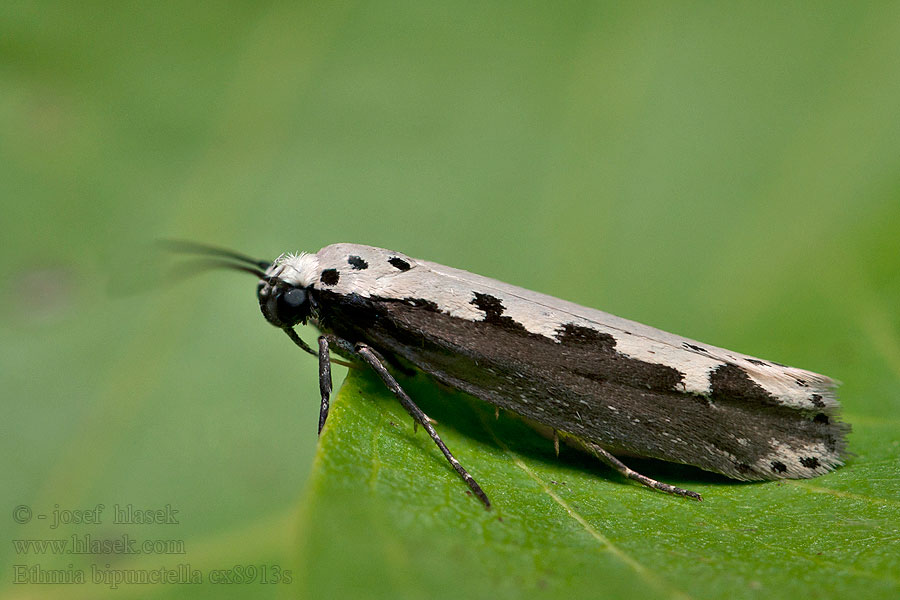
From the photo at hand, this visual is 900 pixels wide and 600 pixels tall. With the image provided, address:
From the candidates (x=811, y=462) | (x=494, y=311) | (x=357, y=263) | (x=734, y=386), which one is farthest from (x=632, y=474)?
(x=357, y=263)

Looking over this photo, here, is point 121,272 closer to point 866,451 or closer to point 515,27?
point 515,27

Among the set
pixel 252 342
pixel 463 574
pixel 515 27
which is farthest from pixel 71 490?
pixel 515 27

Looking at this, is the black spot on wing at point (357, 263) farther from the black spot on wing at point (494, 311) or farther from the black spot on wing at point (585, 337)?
the black spot on wing at point (585, 337)

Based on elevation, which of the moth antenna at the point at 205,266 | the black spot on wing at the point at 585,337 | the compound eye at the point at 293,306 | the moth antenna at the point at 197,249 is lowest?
the black spot on wing at the point at 585,337

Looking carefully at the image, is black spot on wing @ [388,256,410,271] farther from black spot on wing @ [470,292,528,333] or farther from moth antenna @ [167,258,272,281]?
moth antenna @ [167,258,272,281]

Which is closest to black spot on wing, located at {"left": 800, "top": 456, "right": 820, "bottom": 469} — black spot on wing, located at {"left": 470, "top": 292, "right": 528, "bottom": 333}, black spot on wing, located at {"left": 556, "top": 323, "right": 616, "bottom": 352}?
black spot on wing, located at {"left": 556, "top": 323, "right": 616, "bottom": 352}

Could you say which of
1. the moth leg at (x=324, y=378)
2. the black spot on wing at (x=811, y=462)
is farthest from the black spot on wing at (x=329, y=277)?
the black spot on wing at (x=811, y=462)
